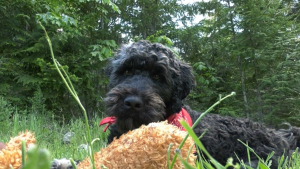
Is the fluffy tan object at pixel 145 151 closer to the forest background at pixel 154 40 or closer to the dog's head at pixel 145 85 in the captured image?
the dog's head at pixel 145 85

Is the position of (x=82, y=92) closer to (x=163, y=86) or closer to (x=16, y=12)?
(x=16, y=12)

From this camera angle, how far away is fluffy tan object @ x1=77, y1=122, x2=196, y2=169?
121cm

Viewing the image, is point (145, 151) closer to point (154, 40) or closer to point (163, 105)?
point (163, 105)

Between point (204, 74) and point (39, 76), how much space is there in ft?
26.5

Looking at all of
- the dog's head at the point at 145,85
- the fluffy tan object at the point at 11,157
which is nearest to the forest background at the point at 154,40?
the dog's head at the point at 145,85

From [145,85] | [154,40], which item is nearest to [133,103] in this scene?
[145,85]

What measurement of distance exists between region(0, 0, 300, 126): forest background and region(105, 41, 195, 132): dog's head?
3.98 metres

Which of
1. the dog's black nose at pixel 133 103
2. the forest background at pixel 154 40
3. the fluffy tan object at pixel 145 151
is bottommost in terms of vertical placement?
the fluffy tan object at pixel 145 151

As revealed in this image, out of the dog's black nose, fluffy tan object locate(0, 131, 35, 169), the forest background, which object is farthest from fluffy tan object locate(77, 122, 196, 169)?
the forest background

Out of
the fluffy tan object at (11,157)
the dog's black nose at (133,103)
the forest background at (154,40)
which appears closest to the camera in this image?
the fluffy tan object at (11,157)

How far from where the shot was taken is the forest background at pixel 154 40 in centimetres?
899

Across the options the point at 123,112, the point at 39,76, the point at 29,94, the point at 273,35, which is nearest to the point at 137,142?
the point at 123,112

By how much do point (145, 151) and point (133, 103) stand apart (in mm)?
1986

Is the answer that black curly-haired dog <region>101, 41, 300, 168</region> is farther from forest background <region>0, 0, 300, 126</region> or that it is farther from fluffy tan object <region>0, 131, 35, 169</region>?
forest background <region>0, 0, 300, 126</region>
